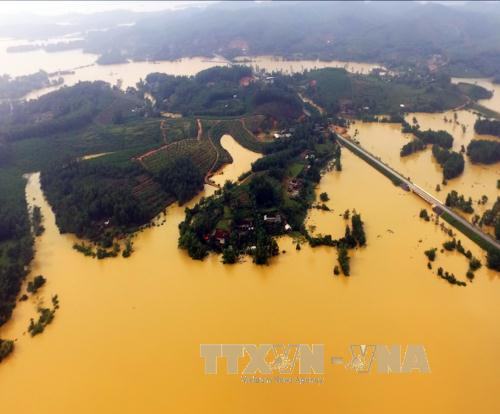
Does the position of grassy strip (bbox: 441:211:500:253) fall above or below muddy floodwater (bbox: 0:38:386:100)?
above

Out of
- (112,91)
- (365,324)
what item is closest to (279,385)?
(365,324)

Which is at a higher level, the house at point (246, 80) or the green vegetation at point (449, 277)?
the house at point (246, 80)

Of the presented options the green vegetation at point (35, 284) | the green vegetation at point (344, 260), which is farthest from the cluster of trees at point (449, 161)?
the green vegetation at point (35, 284)

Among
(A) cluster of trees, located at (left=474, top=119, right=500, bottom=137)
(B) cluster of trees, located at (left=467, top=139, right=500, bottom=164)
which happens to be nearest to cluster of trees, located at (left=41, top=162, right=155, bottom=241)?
(B) cluster of trees, located at (left=467, top=139, right=500, bottom=164)

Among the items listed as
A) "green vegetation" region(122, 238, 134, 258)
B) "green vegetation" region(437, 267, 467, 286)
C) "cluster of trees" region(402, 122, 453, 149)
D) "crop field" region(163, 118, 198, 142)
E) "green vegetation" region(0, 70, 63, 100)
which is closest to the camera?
"green vegetation" region(437, 267, 467, 286)

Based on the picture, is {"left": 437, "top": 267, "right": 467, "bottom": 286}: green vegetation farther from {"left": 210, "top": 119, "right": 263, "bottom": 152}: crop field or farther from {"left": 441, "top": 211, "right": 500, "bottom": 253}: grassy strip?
{"left": 210, "top": 119, "right": 263, "bottom": 152}: crop field

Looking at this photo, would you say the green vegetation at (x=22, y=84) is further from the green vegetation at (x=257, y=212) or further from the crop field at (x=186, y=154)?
the green vegetation at (x=257, y=212)

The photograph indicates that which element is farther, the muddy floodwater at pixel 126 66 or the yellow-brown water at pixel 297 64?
the yellow-brown water at pixel 297 64
